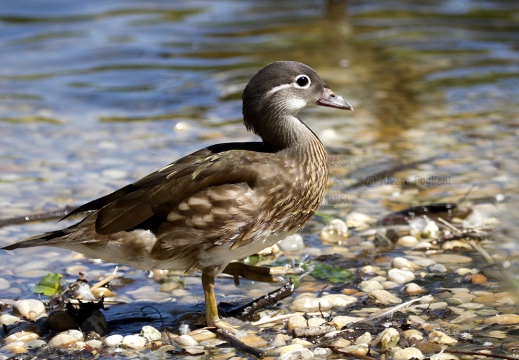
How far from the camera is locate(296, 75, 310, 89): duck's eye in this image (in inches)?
231

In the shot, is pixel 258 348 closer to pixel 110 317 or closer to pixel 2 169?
pixel 110 317

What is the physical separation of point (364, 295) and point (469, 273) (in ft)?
2.60

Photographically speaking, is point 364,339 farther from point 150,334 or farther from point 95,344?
point 95,344

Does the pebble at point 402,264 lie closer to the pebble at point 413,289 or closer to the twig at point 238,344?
the pebble at point 413,289

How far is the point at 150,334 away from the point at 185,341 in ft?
0.75

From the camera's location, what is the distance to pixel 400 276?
600 centimetres

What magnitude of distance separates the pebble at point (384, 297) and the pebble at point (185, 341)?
1220mm

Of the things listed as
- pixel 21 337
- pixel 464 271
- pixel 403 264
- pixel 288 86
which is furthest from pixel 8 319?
pixel 464 271

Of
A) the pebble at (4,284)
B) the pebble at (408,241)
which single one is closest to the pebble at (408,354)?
the pebble at (408,241)

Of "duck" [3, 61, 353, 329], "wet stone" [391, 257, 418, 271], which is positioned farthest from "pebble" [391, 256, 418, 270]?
"duck" [3, 61, 353, 329]

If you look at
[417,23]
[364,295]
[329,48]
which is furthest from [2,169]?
[417,23]

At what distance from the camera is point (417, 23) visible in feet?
51.2

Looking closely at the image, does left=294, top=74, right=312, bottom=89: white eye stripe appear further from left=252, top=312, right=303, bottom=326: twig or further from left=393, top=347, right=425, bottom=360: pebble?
left=393, top=347, right=425, bottom=360: pebble

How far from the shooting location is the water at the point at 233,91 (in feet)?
26.7
